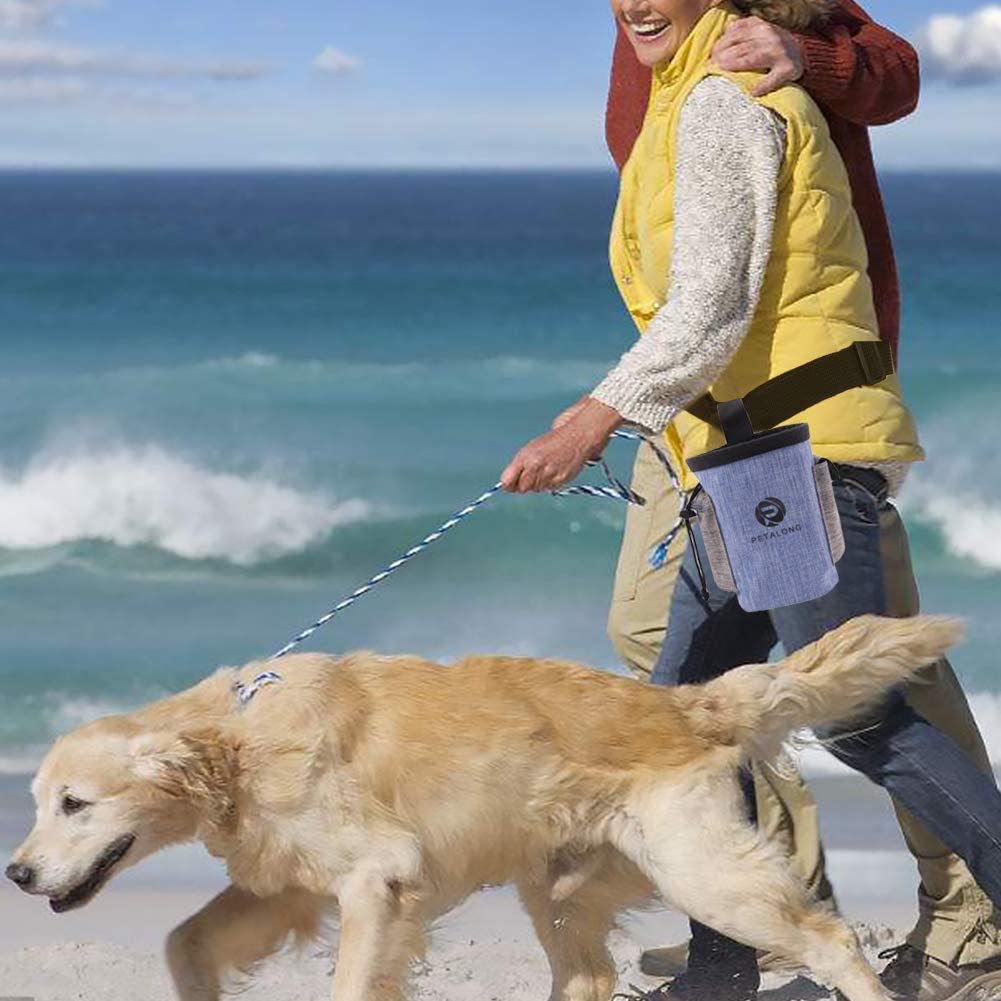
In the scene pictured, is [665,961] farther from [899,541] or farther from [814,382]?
[814,382]

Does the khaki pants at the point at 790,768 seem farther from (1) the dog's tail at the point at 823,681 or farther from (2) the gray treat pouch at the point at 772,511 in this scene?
(2) the gray treat pouch at the point at 772,511

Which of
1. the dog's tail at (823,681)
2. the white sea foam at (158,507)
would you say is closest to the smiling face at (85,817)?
the dog's tail at (823,681)

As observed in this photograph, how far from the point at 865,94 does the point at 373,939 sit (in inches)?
→ 75.3

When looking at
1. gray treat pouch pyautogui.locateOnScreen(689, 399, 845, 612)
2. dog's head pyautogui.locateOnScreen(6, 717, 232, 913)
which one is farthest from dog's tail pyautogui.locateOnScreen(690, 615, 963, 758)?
dog's head pyautogui.locateOnScreen(6, 717, 232, 913)

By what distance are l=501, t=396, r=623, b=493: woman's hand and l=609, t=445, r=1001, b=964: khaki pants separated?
0.69 metres

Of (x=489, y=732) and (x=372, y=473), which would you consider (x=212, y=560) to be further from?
(x=489, y=732)

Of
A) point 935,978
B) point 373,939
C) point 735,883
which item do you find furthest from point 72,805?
point 935,978

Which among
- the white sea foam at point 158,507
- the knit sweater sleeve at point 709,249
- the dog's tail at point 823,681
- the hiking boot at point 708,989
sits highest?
the knit sweater sleeve at point 709,249

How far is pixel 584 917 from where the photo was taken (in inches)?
160

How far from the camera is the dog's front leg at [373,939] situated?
3.63 m

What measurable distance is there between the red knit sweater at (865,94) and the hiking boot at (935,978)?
4.68 ft

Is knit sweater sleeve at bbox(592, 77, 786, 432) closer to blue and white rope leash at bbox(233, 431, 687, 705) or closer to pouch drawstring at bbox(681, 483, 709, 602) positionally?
blue and white rope leash at bbox(233, 431, 687, 705)

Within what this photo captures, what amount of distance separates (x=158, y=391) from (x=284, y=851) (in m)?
14.5

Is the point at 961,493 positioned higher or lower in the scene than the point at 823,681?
lower
